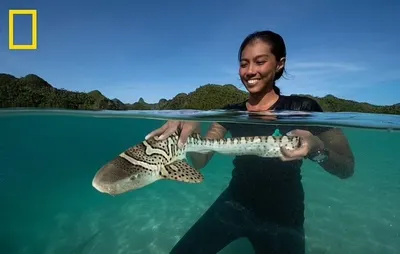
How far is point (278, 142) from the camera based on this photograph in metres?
3.68

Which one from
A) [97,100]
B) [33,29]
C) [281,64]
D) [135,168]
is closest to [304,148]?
[281,64]

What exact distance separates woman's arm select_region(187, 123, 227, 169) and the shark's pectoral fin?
97 centimetres

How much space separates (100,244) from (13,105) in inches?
583

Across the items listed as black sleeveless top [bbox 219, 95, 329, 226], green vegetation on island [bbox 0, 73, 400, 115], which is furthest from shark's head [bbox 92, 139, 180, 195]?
green vegetation on island [bbox 0, 73, 400, 115]

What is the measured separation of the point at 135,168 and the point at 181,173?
0.44 meters

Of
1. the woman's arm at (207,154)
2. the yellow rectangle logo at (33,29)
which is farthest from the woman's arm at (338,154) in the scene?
the yellow rectangle logo at (33,29)

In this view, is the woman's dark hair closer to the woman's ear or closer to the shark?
the woman's ear

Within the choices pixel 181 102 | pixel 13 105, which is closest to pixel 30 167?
pixel 13 105

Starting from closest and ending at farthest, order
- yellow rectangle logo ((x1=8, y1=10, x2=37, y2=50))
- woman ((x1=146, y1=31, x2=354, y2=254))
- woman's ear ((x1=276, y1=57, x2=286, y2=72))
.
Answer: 1. woman ((x1=146, y1=31, x2=354, y2=254))
2. woman's ear ((x1=276, y1=57, x2=286, y2=72))
3. yellow rectangle logo ((x1=8, y1=10, x2=37, y2=50))

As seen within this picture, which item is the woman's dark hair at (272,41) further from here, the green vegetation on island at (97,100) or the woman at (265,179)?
the green vegetation on island at (97,100)

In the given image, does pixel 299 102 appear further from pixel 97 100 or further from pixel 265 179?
pixel 97 100

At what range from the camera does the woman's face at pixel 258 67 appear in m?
4.29

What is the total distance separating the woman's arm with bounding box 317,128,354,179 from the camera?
3814mm

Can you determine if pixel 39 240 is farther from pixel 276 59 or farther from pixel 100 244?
pixel 276 59
